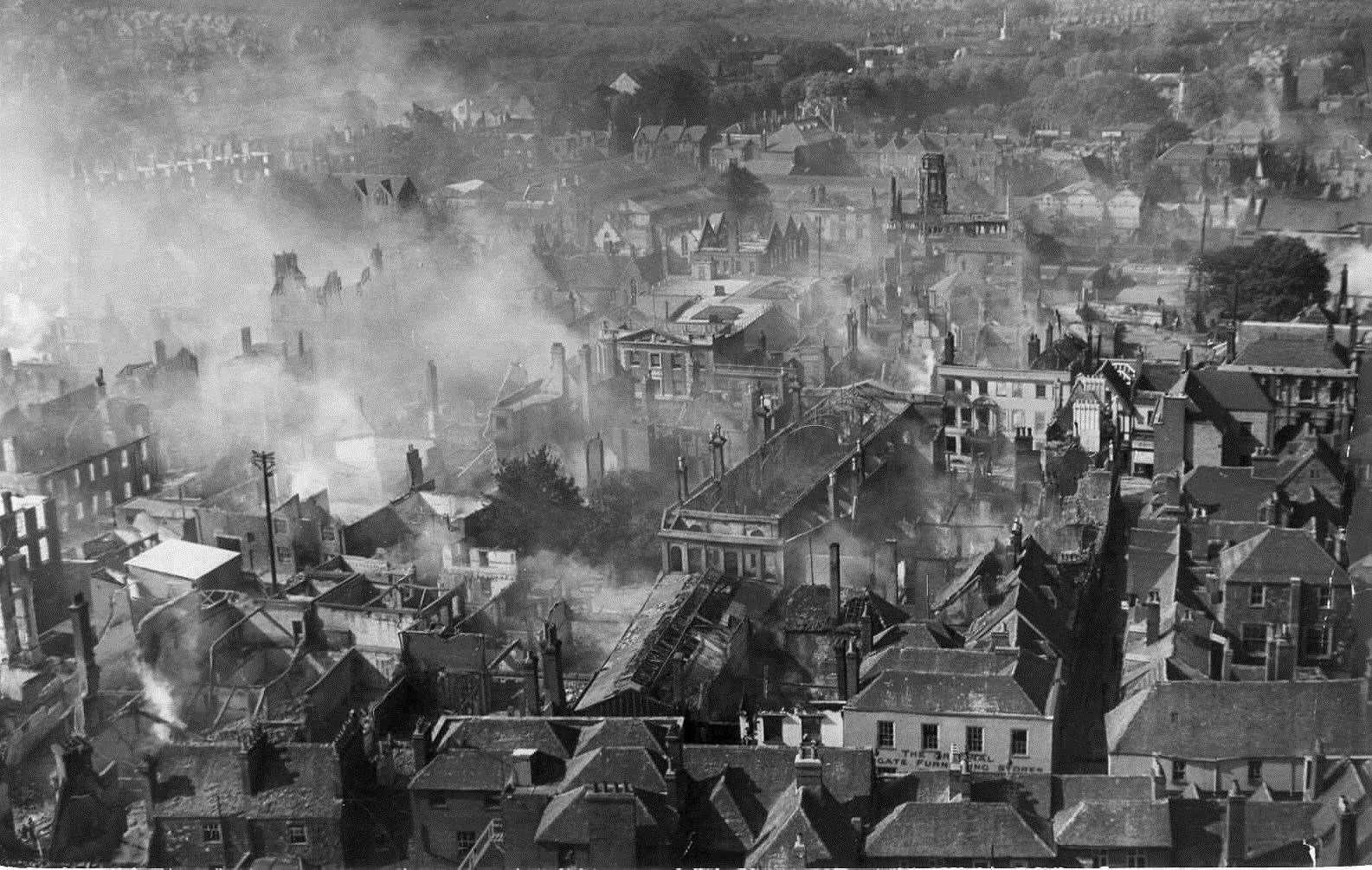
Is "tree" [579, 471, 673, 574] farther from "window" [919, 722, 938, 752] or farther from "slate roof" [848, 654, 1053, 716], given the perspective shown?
"window" [919, 722, 938, 752]

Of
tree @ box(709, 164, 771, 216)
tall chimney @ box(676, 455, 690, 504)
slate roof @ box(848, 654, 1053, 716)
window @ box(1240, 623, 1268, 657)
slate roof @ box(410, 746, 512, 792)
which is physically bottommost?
window @ box(1240, 623, 1268, 657)

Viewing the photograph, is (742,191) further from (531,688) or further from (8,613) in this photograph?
(531,688)

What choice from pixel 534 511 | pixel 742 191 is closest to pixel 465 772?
pixel 534 511

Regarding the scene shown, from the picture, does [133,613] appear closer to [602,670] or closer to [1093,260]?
[602,670]

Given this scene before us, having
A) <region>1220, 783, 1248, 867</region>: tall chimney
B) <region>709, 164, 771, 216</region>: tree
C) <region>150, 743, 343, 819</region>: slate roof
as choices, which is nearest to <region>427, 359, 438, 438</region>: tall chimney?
<region>150, 743, 343, 819</region>: slate roof

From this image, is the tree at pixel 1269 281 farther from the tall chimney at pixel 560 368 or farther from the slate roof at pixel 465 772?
the slate roof at pixel 465 772

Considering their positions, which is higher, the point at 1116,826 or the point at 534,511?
the point at 534,511
